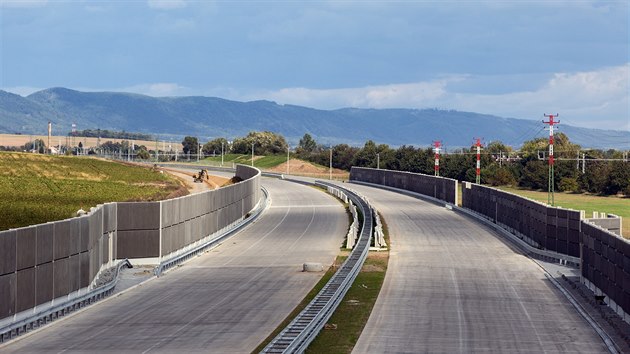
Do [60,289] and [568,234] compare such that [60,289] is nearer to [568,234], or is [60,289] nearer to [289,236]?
[568,234]

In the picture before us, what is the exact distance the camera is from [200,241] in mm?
63938

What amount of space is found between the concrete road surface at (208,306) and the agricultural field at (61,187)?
50.5 ft

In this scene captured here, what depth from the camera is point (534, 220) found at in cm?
6250

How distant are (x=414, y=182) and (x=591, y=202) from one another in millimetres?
22580

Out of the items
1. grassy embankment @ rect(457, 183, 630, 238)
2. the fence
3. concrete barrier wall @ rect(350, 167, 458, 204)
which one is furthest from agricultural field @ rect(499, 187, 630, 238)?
the fence

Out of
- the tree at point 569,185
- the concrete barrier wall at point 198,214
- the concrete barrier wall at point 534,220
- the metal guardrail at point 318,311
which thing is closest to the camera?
the metal guardrail at point 318,311

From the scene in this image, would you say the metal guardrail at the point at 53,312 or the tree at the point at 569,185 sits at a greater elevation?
the tree at the point at 569,185

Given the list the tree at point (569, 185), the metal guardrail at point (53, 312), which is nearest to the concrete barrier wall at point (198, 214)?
the metal guardrail at point (53, 312)

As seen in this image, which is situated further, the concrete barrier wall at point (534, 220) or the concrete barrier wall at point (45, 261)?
the concrete barrier wall at point (534, 220)

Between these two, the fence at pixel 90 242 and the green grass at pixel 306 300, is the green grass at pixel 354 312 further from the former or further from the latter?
the fence at pixel 90 242

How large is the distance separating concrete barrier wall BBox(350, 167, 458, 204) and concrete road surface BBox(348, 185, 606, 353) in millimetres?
35132

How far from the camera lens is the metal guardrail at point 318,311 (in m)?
30.3

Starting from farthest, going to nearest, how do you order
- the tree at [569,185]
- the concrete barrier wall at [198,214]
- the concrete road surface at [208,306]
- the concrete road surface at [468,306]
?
the tree at [569,185], the concrete barrier wall at [198,214], the concrete road surface at [468,306], the concrete road surface at [208,306]

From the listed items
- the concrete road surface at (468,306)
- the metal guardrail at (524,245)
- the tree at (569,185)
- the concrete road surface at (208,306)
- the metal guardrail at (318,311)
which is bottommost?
the concrete road surface at (208,306)
